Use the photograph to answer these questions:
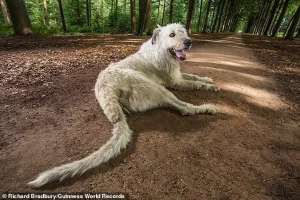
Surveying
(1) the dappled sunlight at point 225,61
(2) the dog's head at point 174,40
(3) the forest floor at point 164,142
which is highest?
(2) the dog's head at point 174,40

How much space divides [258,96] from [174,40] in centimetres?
275

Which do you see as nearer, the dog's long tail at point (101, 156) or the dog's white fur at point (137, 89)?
the dog's long tail at point (101, 156)

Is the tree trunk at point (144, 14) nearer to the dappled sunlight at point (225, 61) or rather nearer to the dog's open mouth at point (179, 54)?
the dappled sunlight at point (225, 61)

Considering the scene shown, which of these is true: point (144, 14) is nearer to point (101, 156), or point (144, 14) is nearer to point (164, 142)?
point (164, 142)

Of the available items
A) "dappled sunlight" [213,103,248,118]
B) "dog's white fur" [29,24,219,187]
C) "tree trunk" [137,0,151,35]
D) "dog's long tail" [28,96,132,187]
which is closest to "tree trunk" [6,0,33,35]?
"tree trunk" [137,0,151,35]

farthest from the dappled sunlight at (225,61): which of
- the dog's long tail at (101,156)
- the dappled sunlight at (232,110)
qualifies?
the dog's long tail at (101,156)

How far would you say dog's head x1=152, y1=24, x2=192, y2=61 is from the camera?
426 centimetres

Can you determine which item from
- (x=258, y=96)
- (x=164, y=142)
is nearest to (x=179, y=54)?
(x=164, y=142)

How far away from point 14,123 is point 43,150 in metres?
1.24

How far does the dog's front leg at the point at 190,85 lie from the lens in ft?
15.9

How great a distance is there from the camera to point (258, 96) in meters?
5.09

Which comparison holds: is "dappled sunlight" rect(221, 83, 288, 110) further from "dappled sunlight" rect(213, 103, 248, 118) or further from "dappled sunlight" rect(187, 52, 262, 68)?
"dappled sunlight" rect(187, 52, 262, 68)

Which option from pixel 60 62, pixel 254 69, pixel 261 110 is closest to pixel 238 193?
pixel 261 110

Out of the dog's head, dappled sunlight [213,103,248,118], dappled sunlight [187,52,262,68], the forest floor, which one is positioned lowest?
the forest floor
